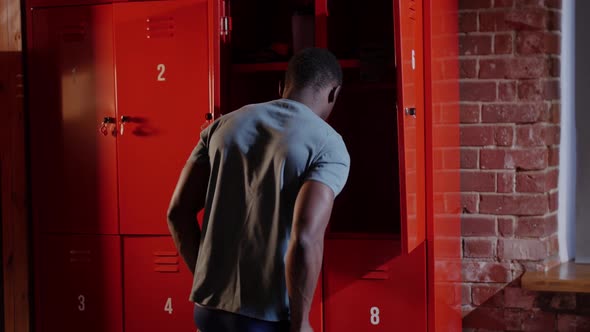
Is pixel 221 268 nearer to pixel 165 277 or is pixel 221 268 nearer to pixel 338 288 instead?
pixel 338 288

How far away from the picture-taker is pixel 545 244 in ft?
10.3

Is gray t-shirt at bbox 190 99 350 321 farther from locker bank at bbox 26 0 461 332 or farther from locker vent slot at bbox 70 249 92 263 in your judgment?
locker vent slot at bbox 70 249 92 263

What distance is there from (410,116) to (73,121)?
1568 millimetres

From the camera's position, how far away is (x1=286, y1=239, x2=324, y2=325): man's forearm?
1922 millimetres

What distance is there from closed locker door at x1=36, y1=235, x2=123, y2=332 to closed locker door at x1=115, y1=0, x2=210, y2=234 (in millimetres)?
176

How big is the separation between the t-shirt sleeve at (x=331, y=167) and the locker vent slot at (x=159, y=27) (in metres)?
1.31

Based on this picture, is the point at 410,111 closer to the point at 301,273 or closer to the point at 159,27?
the point at 301,273

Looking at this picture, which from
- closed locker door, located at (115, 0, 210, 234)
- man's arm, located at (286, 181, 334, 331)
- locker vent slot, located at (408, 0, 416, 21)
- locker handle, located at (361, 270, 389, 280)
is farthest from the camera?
closed locker door, located at (115, 0, 210, 234)

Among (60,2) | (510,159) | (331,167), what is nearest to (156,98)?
(60,2)

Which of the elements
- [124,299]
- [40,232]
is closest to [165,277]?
[124,299]

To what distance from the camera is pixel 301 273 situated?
6.33ft

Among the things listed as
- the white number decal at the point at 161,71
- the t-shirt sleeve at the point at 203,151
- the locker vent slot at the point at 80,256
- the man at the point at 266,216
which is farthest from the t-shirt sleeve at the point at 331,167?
the locker vent slot at the point at 80,256

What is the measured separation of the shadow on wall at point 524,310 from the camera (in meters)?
3.12

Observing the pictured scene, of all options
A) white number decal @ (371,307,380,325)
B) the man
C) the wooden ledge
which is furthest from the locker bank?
the man
